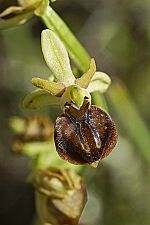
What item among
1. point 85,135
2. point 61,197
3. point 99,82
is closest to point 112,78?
point 61,197

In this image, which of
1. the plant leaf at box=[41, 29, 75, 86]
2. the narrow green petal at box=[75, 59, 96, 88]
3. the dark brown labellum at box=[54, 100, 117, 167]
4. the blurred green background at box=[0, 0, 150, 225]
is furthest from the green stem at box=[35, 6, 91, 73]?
the blurred green background at box=[0, 0, 150, 225]

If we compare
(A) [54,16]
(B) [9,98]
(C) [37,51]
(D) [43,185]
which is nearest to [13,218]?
(B) [9,98]

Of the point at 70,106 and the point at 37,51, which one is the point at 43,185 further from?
the point at 37,51

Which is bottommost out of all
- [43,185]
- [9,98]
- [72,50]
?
[9,98]

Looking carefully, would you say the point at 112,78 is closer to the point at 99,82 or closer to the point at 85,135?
the point at 99,82

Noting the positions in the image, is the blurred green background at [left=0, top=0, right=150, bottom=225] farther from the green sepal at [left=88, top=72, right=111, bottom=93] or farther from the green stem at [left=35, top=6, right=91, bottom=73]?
the green sepal at [left=88, top=72, right=111, bottom=93]
